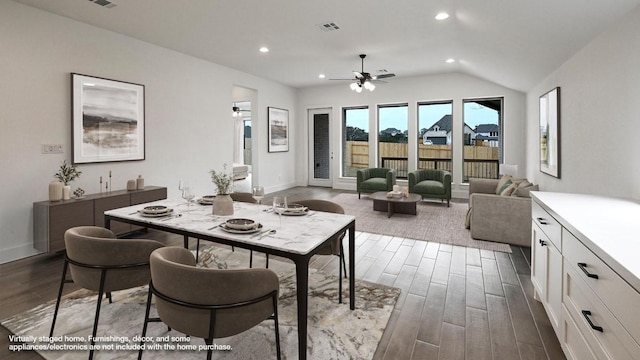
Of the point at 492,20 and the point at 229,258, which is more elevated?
the point at 492,20

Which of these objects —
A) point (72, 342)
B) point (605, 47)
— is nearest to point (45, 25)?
point (72, 342)

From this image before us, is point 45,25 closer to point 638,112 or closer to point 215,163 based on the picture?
point 215,163

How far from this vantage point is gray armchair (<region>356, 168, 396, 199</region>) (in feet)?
22.7

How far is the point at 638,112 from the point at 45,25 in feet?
19.0

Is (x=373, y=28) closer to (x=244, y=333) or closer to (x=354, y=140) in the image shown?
(x=244, y=333)

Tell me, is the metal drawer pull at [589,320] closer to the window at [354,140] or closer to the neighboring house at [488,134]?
the neighboring house at [488,134]

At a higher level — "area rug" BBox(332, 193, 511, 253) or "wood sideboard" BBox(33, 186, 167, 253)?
"wood sideboard" BBox(33, 186, 167, 253)

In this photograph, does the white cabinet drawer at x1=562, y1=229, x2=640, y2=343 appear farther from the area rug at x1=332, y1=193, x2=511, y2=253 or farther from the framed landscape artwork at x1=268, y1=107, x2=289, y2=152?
the framed landscape artwork at x1=268, y1=107, x2=289, y2=152

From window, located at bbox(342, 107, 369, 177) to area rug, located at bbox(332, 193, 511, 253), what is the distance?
2360mm

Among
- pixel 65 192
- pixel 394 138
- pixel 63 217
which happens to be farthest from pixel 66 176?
pixel 394 138

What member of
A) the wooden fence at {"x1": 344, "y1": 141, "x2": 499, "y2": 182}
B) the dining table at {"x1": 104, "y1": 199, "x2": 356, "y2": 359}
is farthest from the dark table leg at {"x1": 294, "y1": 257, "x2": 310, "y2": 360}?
the wooden fence at {"x1": 344, "y1": 141, "x2": 499, "y2": 182}

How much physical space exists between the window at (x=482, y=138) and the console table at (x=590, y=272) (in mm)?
5263

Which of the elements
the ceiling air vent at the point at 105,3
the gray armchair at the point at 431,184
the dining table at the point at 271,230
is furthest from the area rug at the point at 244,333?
the gray armchair at the point at 431,184

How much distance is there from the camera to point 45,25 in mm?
3660
